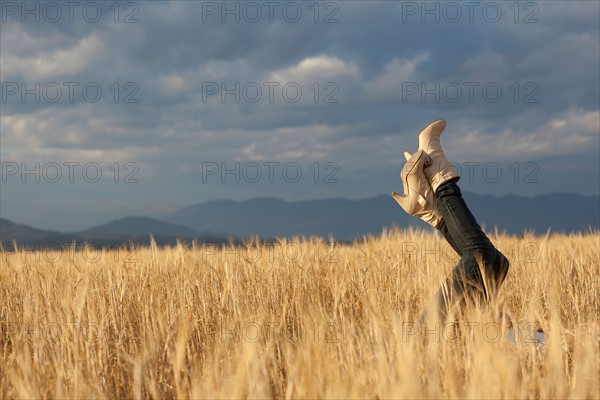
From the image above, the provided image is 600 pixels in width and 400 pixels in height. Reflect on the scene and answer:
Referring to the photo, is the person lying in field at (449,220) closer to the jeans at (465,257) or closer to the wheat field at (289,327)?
the jeans at (465,257)

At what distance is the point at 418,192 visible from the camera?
347 centimetres

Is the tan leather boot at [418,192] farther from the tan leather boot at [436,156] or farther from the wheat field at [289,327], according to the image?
the wheat field at [289,327]

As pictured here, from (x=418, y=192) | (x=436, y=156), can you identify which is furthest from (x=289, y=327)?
(x=436, y=156)

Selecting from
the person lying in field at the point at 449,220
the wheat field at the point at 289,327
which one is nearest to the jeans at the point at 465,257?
the person lying in field at the point at 449,220

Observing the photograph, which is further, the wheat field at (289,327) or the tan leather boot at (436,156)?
the tan leather boot at (436,156)

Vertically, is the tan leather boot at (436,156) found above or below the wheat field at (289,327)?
above

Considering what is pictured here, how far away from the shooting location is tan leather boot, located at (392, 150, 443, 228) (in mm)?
3418

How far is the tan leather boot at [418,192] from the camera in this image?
3418mm

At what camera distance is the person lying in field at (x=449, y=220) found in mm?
3352

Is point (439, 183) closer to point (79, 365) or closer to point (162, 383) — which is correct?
point (162, 383)

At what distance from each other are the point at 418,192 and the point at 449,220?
9.0 inches

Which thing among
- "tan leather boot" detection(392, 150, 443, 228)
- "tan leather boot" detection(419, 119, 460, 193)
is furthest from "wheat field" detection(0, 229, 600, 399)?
"tan leather boot" detection(419, 119, 460, 193)

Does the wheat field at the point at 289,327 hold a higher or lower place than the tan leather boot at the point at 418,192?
lower

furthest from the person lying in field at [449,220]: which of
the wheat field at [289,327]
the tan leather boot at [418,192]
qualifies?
the wheat field at [289,327]
